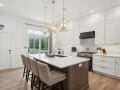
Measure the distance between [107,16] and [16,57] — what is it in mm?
5070

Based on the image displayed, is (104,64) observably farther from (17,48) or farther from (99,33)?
(17,48)

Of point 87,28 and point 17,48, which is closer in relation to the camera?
point 87,28

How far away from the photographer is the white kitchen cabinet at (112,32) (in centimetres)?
386

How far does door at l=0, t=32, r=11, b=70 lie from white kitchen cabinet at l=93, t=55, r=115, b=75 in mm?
4373

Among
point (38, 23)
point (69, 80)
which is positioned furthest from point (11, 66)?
point (69, 80)

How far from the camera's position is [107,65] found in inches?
152

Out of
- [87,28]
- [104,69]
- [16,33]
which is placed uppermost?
[87,28]

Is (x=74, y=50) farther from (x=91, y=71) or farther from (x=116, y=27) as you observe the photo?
(x=116, y=27)

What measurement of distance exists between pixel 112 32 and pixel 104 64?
1385 mm

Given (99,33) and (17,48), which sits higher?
(99,33)

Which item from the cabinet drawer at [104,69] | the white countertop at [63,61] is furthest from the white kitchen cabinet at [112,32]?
the white countertop at [63,61]

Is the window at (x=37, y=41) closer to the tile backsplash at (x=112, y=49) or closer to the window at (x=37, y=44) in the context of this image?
the window at (x=37, y=44)

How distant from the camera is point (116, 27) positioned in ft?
12.7

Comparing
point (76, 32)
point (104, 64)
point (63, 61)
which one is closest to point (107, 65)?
point (104, 64)
